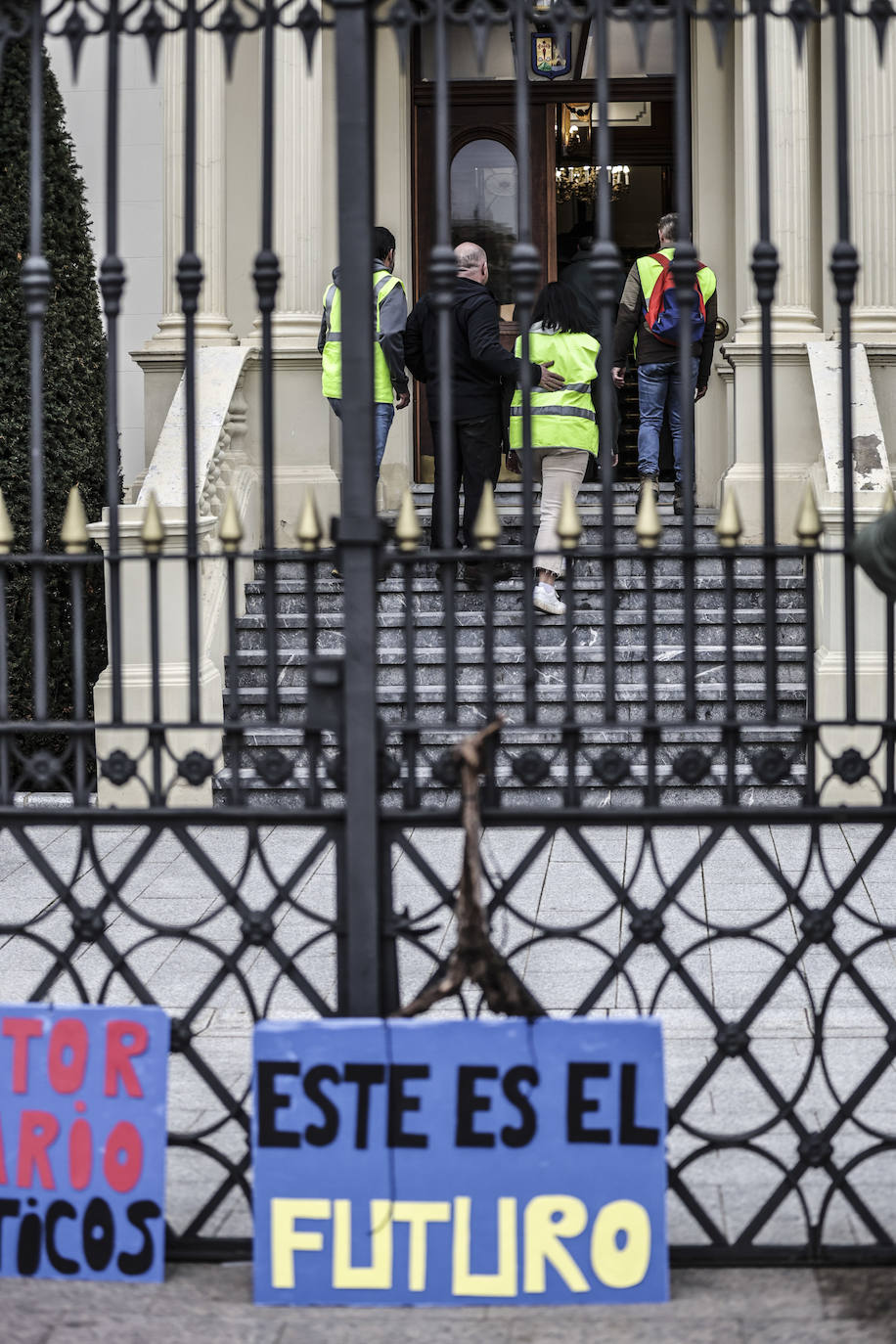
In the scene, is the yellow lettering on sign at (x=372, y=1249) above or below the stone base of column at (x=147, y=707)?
below

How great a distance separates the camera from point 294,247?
34.3 ft

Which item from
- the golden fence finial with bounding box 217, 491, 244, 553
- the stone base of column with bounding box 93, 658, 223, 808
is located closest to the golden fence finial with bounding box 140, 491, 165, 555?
the golden fence finial with bounding box 217, 491, 244, 553

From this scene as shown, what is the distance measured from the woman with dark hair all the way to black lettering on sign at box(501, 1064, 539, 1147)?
17.9 feet

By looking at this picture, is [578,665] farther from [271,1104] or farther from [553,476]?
[271,1104]

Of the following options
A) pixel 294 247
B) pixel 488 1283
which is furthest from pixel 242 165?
pixel 488 1283

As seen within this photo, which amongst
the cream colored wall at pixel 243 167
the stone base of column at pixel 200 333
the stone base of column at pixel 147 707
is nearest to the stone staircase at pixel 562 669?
the stone base of column at pixel 147 707

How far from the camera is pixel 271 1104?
11.3ft

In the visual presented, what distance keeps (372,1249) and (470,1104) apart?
1.19 ft

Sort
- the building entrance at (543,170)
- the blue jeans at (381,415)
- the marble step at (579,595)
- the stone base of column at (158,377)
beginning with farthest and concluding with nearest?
the building entrance at (543,170), the stone base of column at (158,377), the blue jeans at (381,415), the marble step at (579,595)

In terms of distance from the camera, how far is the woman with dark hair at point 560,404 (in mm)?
8617

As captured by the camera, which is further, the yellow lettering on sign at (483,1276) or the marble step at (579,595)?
the marble step at (579,595)

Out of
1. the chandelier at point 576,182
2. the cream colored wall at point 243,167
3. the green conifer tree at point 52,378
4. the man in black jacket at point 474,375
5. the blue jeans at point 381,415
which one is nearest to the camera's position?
the man in black jacket at point 474,375

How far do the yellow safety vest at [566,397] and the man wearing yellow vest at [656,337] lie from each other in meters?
1.46

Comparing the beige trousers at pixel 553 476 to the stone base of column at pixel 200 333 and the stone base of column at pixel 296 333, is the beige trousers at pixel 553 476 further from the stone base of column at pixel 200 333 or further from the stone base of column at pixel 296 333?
the stone base of column at pixel 200 333
